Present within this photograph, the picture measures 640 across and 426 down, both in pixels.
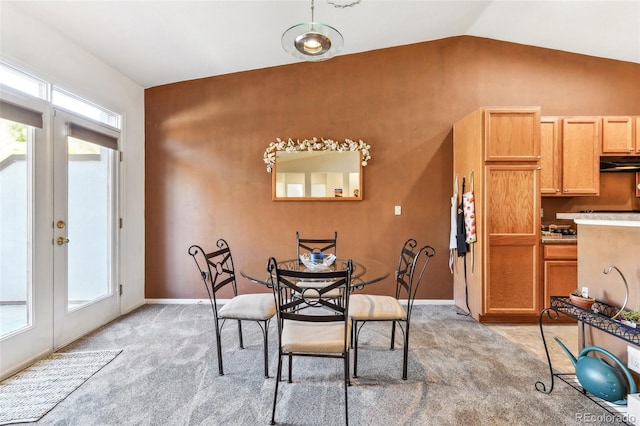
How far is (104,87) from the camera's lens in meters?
3.07

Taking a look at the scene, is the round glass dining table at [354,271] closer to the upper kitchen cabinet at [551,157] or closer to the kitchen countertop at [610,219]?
the kitchen countertop at [610,219]

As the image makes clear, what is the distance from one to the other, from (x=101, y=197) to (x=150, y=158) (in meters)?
0.86

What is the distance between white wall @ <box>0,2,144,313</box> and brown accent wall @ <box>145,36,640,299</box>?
156mm

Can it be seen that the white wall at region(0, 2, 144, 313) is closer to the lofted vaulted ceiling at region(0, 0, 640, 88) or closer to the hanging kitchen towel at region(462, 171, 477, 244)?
the lofted vaulted ceiling at region(0, 0, 640, 88)

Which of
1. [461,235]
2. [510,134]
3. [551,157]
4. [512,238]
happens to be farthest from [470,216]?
[551,157]

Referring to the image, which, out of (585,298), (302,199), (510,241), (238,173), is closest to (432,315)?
(510,241)

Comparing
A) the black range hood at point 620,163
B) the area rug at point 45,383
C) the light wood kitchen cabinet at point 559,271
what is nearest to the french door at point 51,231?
the area rug at point 45,383

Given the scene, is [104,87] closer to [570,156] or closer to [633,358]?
[633,358]

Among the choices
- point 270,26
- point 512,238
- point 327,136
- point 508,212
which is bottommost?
point 512,238

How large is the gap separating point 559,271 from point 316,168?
9.30 ft

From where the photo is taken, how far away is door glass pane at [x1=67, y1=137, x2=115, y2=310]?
2754mm

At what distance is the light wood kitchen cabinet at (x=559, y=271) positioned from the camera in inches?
119

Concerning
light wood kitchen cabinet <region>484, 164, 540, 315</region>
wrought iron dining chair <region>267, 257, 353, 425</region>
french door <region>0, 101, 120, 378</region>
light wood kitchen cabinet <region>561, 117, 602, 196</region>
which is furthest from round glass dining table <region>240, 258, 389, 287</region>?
light wood kitchen cabinet <region>561, 117, 602, 196</region>

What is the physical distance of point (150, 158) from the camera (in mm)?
3773
